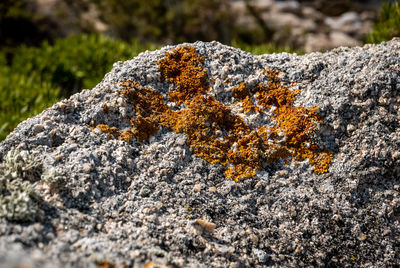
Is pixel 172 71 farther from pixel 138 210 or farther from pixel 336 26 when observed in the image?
pixel 336 26

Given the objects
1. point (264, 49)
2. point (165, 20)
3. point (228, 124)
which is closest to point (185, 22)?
point (165, 20)

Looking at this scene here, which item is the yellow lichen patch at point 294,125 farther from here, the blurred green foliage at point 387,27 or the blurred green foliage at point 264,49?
the blurred green foliage at point 387,27

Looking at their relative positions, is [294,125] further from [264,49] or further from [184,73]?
[264,49]

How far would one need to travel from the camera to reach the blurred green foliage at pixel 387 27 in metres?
5.89

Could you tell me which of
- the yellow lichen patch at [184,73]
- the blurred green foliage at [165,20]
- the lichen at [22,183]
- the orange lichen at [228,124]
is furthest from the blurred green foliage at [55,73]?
the blurred green foliage at [165,20]

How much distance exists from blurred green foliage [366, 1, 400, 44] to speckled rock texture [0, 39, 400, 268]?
2.51 meters

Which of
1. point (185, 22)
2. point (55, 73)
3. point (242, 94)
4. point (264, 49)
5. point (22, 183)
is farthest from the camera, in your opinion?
point (185, 22)

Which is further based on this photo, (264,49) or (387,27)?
(387,27)

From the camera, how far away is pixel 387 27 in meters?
6.28

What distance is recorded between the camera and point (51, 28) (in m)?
15.0

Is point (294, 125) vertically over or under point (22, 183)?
over

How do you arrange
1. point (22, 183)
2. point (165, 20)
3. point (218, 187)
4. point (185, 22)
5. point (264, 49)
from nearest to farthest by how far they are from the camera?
point (22, 183) → point (218, 187) → point (264, 49) → point (165, 20) → point (185, 22)

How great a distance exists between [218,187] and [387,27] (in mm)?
4869

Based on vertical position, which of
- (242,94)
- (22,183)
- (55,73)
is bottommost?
(22,183)
